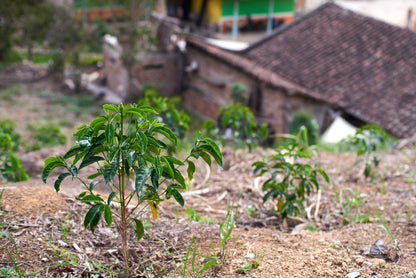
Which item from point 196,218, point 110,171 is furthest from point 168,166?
point 196,218

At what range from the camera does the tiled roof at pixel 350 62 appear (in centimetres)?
1114

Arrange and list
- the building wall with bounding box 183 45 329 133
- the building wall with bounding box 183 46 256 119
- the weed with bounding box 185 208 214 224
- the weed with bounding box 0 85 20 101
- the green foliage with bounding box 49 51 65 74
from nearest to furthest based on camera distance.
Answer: the weed with bounding box 185 208 214 224 < the building wall with bounding box 183 45 329 133 < the building wall with bounding box 183 46 256 119 < the weed with bounding box 0 85 20 101 < the green foliage with bounding box 49 51 65 74

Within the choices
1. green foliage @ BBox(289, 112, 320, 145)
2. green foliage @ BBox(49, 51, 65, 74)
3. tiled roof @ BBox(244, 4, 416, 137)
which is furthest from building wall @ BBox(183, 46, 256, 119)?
green foliage @ BBox(49, 51, 65, 74)

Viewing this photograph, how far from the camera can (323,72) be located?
495 inches

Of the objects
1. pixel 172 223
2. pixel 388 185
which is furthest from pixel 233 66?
pixel 172 223

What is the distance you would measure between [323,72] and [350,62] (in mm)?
1013

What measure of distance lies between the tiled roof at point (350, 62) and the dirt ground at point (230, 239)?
7.06 meters

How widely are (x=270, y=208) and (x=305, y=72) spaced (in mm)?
9309

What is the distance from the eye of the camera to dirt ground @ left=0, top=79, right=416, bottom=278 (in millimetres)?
2670

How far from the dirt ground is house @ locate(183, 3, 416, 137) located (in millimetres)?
7113

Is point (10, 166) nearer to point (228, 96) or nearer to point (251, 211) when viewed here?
point (251, 211)

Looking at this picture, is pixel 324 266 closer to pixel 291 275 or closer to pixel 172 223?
pixel 291 275

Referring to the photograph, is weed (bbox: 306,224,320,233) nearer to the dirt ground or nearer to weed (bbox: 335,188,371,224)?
the dirt ground

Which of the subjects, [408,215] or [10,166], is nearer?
[408,215]
